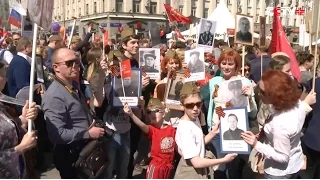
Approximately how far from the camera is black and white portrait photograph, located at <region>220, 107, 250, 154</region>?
3607mm

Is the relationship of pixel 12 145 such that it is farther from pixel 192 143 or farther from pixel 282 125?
pixel 282 125

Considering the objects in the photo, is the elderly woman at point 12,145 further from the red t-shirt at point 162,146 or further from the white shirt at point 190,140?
the red t-shirt at point 162,146

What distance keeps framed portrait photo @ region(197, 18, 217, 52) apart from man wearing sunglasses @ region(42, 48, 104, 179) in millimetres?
4344

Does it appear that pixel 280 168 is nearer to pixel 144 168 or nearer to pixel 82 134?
pixel 82 134

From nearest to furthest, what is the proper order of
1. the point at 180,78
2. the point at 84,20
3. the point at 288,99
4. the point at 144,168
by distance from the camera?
the point at 288,99 < the point at 180,78 < the point at 144,168 < the point at 84,20

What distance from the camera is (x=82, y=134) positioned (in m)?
3.71

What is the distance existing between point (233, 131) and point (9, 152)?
1794 mm

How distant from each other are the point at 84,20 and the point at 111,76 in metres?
60.7

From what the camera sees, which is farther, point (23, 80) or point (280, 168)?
point (23, 80)

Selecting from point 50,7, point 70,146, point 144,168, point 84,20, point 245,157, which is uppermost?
point 84,20

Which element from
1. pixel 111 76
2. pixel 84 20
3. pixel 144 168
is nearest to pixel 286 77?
pixel 111 76

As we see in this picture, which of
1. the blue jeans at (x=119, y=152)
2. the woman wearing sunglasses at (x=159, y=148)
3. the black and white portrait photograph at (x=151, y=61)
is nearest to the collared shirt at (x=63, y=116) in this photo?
the woman wearing sunglasses at (x=159, y=148)

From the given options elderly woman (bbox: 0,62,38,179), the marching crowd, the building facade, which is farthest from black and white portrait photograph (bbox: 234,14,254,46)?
the building facade

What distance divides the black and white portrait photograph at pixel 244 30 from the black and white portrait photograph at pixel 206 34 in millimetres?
1379
